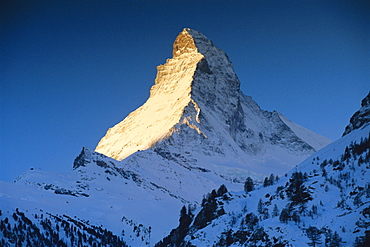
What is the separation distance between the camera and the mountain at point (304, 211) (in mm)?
74106

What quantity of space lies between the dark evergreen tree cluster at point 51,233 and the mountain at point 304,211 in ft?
190

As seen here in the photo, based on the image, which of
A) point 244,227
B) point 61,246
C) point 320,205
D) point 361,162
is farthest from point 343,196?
point 61,246

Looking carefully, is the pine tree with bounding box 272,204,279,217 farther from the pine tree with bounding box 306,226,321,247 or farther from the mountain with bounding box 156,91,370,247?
the pine tree with bounding box 306,226,321,247

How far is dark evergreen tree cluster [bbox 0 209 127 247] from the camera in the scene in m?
154

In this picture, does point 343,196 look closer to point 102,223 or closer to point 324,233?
point 324,233

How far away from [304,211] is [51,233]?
98.6 metres

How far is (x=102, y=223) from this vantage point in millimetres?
189875

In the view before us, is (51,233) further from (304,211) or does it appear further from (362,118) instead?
(304,211)

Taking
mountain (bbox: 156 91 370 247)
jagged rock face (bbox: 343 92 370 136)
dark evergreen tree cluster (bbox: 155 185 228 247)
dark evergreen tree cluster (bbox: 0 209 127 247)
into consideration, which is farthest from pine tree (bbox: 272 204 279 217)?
dark evergreen tree cluster (bbox: 0 209 127 247)

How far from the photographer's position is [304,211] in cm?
8638

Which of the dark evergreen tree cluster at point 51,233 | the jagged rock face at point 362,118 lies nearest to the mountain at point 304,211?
the jagged rock face at point 362,118

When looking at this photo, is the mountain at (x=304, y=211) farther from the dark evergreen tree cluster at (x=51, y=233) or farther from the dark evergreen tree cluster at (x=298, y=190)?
the dark evergreen tree cluster at (x=51, y=233)

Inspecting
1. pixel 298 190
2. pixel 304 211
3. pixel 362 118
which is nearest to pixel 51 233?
pixel 298 190

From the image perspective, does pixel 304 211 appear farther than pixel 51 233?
No
